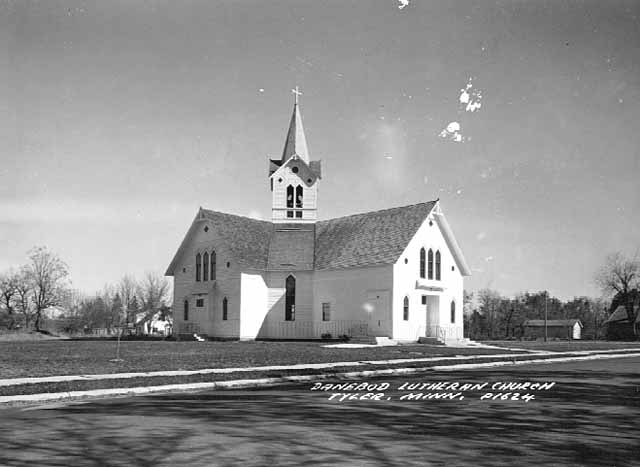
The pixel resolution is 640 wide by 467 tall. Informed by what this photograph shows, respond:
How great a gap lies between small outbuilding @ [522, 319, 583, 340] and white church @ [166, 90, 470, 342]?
89799 mm

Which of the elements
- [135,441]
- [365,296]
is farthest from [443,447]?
[365,296]

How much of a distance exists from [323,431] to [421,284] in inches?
1254

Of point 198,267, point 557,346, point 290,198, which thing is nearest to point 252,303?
point 198,267

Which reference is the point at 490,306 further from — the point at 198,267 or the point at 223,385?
the point at 223,385

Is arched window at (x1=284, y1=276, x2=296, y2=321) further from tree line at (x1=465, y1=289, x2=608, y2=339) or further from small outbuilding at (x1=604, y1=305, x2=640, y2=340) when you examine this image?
small outbuilding at (x1=604, y1=305, x2=640, y2=340)

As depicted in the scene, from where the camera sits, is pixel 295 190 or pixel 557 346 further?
pixel 295 190

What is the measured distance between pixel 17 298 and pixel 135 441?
71904 mm

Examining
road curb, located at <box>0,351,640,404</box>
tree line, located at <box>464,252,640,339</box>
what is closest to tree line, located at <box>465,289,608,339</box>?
tree line, located at <box>464,252,640,339</box>

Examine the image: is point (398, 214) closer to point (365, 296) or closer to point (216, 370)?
point (365, 296)

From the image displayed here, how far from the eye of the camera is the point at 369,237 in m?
42.4

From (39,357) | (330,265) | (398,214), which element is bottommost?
(39,357)

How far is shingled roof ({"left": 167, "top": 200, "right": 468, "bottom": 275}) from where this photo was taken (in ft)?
133

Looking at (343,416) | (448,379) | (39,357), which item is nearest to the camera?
(343,416)

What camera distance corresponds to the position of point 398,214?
42.8 meters
